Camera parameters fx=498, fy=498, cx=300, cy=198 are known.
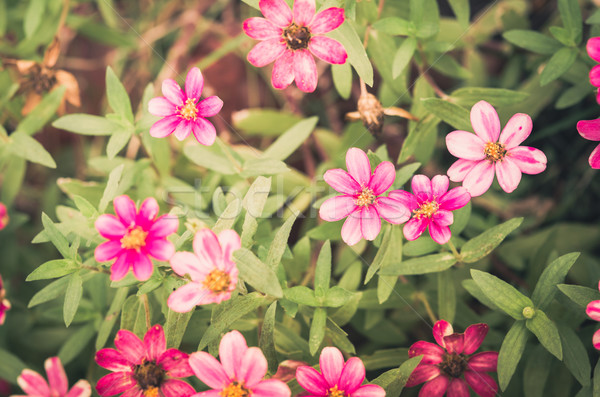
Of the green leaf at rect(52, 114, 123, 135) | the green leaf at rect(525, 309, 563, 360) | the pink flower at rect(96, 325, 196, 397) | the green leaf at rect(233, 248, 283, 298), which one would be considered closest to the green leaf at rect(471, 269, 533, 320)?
the green leaf at rect(525, 309, 563, 360)

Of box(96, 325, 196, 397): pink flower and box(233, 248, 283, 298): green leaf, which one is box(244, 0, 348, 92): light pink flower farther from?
box(96, 325, 196, 397): pink flower

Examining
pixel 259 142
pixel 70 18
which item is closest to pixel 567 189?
pixel 259 142

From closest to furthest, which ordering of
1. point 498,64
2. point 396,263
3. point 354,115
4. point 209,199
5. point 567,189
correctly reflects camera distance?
point 396,263 < point 354,115 < point 209,199 < point 567,189 < point 498,64

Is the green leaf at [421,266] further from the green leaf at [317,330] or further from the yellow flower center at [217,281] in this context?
the yellow flower center at [217,281]

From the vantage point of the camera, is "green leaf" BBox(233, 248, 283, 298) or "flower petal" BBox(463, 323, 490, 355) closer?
"green leaf" BBox(233, 248, 283, 298)

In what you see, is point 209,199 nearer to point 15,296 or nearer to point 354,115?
point 354,115

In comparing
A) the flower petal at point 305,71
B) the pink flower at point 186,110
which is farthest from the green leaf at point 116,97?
the flower petal at point 305,71
